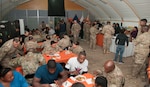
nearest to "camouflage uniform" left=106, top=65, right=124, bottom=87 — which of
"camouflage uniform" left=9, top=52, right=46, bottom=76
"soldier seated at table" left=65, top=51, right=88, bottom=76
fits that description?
"soldier seated at table" left=65, top=51, right=88, bottom=76

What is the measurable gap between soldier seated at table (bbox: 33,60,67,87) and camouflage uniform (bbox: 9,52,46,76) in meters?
0.76

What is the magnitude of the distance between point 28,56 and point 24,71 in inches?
16.7

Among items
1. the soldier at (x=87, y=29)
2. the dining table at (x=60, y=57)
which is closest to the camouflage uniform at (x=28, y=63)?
the dining table at (x=60, y=57)

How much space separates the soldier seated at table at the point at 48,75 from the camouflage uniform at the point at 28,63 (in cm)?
76

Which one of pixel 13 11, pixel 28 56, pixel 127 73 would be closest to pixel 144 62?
pixel 127 73

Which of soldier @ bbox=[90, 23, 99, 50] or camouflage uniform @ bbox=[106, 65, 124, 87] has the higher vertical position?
soldier @ bbox=[90, 23, 99, 50]

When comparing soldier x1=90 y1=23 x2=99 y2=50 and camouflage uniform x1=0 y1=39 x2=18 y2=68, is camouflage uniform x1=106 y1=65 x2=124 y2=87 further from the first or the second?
soldier x1=90 y1=23 x2=99 y2=50

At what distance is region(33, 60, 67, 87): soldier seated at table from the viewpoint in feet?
11.5

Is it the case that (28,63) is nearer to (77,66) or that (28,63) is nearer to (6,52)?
(6,52)

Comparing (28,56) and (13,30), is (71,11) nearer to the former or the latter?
(13,30)

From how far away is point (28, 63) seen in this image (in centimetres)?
438

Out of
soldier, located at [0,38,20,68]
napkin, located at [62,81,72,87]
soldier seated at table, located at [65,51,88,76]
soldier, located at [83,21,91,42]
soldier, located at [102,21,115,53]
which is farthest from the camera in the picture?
soldier, located at [83,21,91,42]

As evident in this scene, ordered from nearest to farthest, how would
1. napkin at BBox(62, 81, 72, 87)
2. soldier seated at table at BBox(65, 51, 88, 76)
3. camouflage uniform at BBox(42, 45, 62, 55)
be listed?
napkin at BBox(62, 81, 72, 87), soldier seated at table at BBox(65, 51, 88, 76), camouflage uniform at BBox(42, 45, 62, 55)

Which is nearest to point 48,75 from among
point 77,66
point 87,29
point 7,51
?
point 77,66
